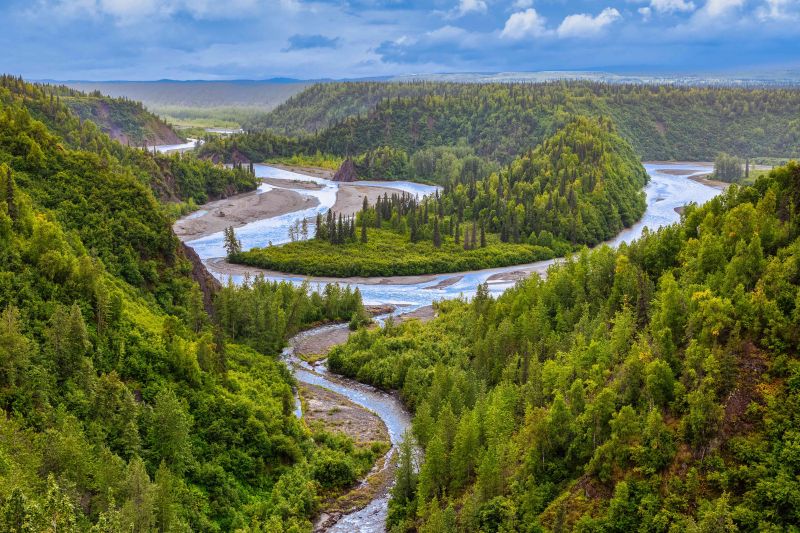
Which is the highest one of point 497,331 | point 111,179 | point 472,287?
point 111,179

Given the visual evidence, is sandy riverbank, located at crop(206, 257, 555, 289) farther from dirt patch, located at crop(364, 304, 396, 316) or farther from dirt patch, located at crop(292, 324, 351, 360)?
dirt patch, located at crop(292, 324, 351, 360)

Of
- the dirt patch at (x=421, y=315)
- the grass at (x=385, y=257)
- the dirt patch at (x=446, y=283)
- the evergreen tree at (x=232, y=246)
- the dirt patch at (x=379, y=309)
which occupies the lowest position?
the dirt patch at (x=446, y=283)

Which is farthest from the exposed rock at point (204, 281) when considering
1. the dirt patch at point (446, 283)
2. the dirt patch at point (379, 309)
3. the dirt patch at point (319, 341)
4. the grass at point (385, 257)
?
the dirt patch at point (446, 283)

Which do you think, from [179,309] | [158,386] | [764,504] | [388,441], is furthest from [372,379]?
[764,504]

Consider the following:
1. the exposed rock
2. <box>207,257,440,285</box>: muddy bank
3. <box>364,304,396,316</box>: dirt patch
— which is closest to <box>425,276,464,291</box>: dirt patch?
<box>207,257,440,285</box>: muddy bank

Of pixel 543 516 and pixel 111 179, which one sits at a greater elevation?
pixel 111 179

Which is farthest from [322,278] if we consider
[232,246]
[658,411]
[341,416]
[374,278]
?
[658,411]

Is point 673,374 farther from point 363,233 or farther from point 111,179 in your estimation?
point 363,233

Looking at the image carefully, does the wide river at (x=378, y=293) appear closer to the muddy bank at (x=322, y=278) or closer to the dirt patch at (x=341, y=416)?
the muddy bank at (x=322, y=278)
